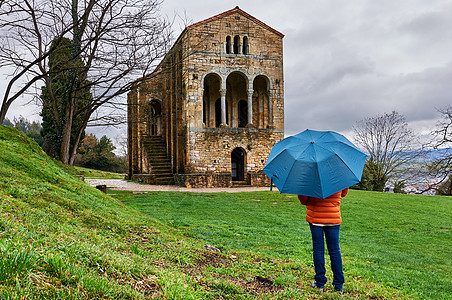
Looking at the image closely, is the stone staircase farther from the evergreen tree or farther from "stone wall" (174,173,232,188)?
the evergreen tree

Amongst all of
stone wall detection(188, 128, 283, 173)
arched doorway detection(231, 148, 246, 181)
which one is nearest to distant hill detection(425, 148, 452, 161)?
stone wall detection(188, 128, 283, 173)

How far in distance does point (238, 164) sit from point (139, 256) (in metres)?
23.5

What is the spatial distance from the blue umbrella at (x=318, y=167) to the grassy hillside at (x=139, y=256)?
4.08 feet

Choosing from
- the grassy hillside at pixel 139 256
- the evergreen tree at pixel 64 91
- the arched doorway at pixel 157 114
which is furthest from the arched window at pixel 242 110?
the grassy hillside at pixel 139 256

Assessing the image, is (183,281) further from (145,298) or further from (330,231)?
(330,231)

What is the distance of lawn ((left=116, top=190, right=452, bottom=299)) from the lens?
16.7ft

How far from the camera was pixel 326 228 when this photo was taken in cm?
397

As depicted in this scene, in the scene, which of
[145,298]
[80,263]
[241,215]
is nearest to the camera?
[145,298]

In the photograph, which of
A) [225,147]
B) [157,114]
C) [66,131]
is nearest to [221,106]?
[225,147]

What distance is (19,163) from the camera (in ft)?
24.7

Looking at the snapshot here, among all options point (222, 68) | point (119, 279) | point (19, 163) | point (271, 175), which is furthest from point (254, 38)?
point (119, 279)

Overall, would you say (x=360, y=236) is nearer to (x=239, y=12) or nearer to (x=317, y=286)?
(x=317, y=286)

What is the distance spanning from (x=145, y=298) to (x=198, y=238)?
4.23 m

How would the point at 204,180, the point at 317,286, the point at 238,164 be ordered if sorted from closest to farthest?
the point at 317,286 → the point at 204,180 → the point at 238,164
